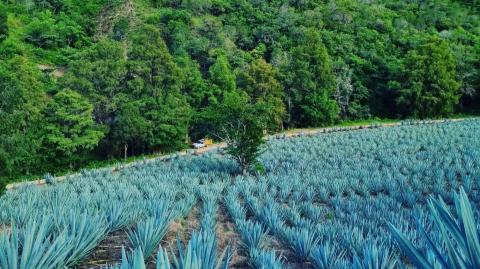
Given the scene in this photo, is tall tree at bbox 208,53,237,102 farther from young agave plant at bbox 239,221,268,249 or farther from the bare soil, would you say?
the bare soil

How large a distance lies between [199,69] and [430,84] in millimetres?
20843

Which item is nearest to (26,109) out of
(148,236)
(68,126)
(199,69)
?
(68,126)

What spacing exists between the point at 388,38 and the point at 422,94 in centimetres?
1406

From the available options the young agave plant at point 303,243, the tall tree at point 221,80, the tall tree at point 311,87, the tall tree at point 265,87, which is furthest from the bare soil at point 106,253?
the tall tree at point 311,87

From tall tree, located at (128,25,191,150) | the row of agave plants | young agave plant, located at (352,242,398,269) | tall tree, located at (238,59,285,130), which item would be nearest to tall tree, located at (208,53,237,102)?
tall tree, located at (238,59,285,130)

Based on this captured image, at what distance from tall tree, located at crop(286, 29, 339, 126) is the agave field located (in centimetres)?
1028

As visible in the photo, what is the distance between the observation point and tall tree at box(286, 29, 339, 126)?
34.8m

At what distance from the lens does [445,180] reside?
13258 mm

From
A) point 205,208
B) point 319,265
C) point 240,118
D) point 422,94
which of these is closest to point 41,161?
point 240,118

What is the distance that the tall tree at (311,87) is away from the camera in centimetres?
3478

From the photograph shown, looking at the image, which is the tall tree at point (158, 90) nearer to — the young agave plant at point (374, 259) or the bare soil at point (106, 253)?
the bare soil at point (106, 253)

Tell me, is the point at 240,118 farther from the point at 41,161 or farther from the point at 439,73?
the point at 439,73

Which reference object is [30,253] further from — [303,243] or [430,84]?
[430,84]

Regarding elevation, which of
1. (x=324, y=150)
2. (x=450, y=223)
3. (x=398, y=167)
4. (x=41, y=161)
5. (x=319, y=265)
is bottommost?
(x=41, y=161)
